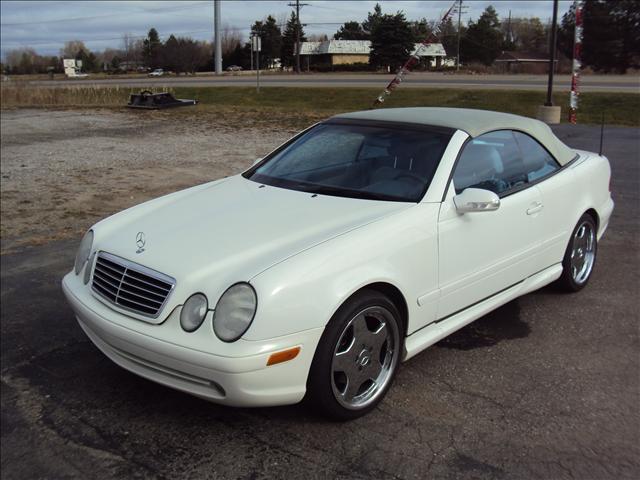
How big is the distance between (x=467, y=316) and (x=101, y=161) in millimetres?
10482

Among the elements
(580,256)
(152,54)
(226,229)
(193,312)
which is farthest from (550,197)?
(152,54)

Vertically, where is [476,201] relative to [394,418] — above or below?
above

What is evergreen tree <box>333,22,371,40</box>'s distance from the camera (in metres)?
11.5

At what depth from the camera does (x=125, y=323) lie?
310 cm

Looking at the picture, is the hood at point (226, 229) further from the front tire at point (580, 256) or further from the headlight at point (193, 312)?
the front tire at point (580, 256)

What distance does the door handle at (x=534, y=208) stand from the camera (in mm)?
4251

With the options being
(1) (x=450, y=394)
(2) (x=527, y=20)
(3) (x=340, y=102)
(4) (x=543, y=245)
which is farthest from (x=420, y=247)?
(2) (x=527, y=20)

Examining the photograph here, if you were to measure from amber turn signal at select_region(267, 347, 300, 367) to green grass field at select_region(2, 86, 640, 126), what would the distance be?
16137 mm

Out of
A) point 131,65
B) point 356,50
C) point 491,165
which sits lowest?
point 491,165

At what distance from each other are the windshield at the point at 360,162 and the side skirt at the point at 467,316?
2.44 feet

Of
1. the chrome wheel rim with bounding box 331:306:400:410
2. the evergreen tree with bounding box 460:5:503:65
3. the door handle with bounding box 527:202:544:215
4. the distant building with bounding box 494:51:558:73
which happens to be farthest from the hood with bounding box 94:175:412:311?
the distant building with bounding box 494:51:558:73

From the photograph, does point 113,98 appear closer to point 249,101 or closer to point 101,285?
point 249,101

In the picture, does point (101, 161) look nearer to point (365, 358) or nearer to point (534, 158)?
point (534, 158)

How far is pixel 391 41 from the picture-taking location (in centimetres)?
1279
